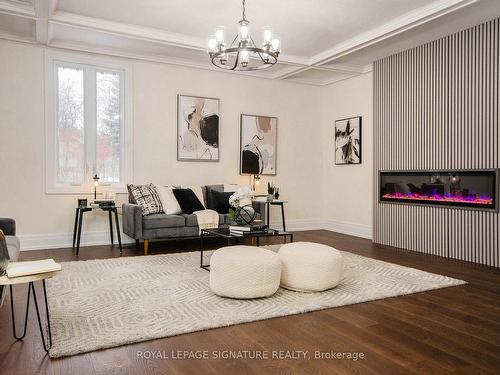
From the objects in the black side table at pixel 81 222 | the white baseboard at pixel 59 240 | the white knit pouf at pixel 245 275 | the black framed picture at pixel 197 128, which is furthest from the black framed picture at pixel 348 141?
the white knit pouf at pixel 245 275

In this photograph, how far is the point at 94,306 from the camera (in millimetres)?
3104

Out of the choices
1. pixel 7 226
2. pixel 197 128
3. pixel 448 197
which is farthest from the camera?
pixel 197 128

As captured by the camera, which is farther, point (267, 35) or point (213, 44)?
point (213, 44)

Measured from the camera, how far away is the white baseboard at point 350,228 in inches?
265

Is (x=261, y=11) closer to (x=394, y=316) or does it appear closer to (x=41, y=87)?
(x=41, y=87)

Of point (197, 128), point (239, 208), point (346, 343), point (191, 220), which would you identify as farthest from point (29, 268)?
point (197, 128)

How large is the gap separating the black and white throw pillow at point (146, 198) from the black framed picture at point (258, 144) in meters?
1.80

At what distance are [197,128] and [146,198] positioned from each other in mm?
1573

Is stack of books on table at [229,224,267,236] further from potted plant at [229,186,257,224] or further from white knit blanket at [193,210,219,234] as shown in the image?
white knit blanket at [193,210,219,234]

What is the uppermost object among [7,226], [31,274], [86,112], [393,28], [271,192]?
[393,28]

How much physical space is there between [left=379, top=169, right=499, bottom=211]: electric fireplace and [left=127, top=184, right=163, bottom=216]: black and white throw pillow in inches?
129

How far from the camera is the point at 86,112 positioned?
19.2 feet

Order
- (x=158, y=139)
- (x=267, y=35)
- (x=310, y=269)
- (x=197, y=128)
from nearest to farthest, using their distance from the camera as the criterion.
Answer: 1. (x=310, y=269)
2. (x=267, y=35)
3. (x=158, y=139)
4. (x=197, y=128)

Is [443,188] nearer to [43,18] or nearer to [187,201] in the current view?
[187,201]
